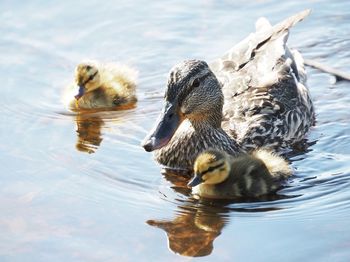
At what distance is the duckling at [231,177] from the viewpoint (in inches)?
190

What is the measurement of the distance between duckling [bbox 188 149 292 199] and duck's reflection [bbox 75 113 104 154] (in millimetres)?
890

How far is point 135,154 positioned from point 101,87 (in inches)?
37.2

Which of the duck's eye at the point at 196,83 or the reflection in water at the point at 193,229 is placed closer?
the reflection in water at the point at 193,229

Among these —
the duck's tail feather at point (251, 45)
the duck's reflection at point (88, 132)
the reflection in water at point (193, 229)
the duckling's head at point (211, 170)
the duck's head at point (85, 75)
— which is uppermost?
the duck's tail feather at point (251, 45)

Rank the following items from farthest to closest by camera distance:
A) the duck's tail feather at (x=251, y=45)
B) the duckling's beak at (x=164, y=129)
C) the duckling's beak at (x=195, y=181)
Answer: the duck's tail feather at (x=251, y=45)
the duckling's beak at (x=164, y=129)
the duckling's beak at (x=195, y=181)

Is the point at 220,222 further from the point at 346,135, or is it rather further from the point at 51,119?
the point at 51,119

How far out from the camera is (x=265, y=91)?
570cm

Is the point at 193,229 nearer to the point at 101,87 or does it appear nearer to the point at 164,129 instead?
the point at 164,129

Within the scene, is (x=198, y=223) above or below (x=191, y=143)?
below

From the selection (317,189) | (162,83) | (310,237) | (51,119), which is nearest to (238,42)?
(162,83)

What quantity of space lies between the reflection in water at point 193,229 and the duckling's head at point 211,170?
0.46 ft

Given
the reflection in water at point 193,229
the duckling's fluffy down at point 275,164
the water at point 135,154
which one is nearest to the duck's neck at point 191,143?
the water at point 135,154

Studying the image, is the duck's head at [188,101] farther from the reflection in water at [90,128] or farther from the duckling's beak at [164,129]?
the reflection in water at [90,128]

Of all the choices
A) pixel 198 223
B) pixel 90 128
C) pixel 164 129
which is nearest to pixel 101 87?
pixel 90 128
